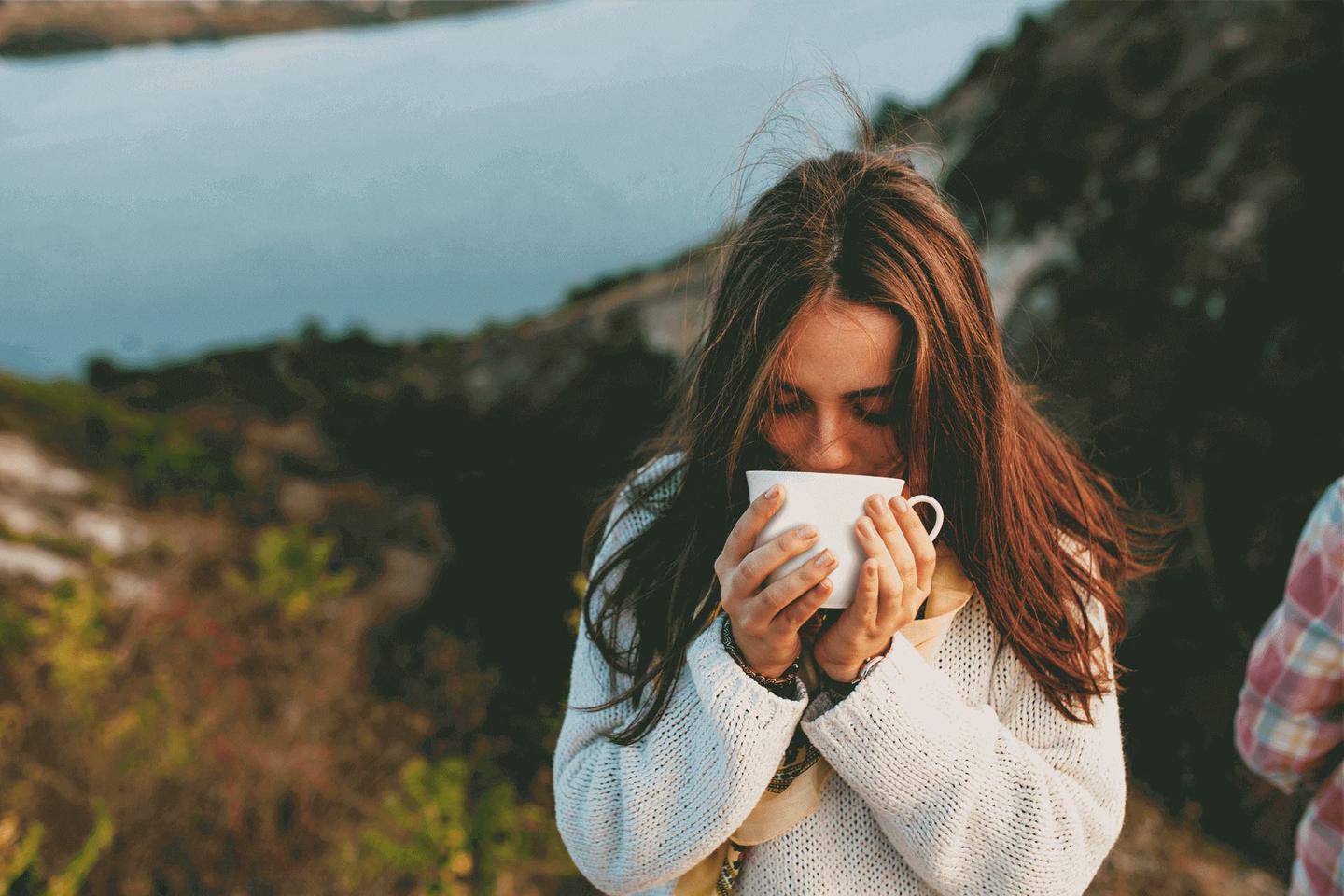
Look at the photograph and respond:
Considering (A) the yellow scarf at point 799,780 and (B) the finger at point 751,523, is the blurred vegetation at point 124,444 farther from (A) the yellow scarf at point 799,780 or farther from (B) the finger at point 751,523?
(B) the finger at point 751,523

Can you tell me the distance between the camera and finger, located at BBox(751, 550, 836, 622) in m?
1.04

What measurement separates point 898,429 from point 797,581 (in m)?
0.32

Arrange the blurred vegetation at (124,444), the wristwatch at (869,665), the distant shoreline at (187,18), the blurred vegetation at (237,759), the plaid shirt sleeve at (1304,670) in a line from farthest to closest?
1. the blurred vegetation at (124,444)
2. the distant shoreline at (187,18)
3. the blurred vegetation at (237,759)
4. the plaid shirt sleeve at (1304,670)
5. the wristwatch at (869,665)

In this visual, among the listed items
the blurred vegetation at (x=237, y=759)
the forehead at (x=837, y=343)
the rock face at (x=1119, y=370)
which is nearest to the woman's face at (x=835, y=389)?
the forehead at (x=837, y=343)

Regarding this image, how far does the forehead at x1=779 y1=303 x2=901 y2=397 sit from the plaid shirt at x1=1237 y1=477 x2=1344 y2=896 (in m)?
0.98

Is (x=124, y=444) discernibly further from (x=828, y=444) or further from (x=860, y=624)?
(x=860, y=624)

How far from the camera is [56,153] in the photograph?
4.25m

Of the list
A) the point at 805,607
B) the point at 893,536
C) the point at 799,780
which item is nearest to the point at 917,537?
the point at 893,536

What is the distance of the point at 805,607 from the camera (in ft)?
3.50

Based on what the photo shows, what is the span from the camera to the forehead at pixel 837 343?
46.3 inches

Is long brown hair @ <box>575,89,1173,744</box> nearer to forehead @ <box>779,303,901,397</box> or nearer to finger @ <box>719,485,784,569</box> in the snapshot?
forehead @ <box>779,303,901,397</box>

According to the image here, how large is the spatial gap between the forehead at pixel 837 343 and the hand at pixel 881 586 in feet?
0.64

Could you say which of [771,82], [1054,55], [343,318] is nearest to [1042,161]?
[1054,55]

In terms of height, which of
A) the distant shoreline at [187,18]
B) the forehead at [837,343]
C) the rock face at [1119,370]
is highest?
the forehead at [837,343]
